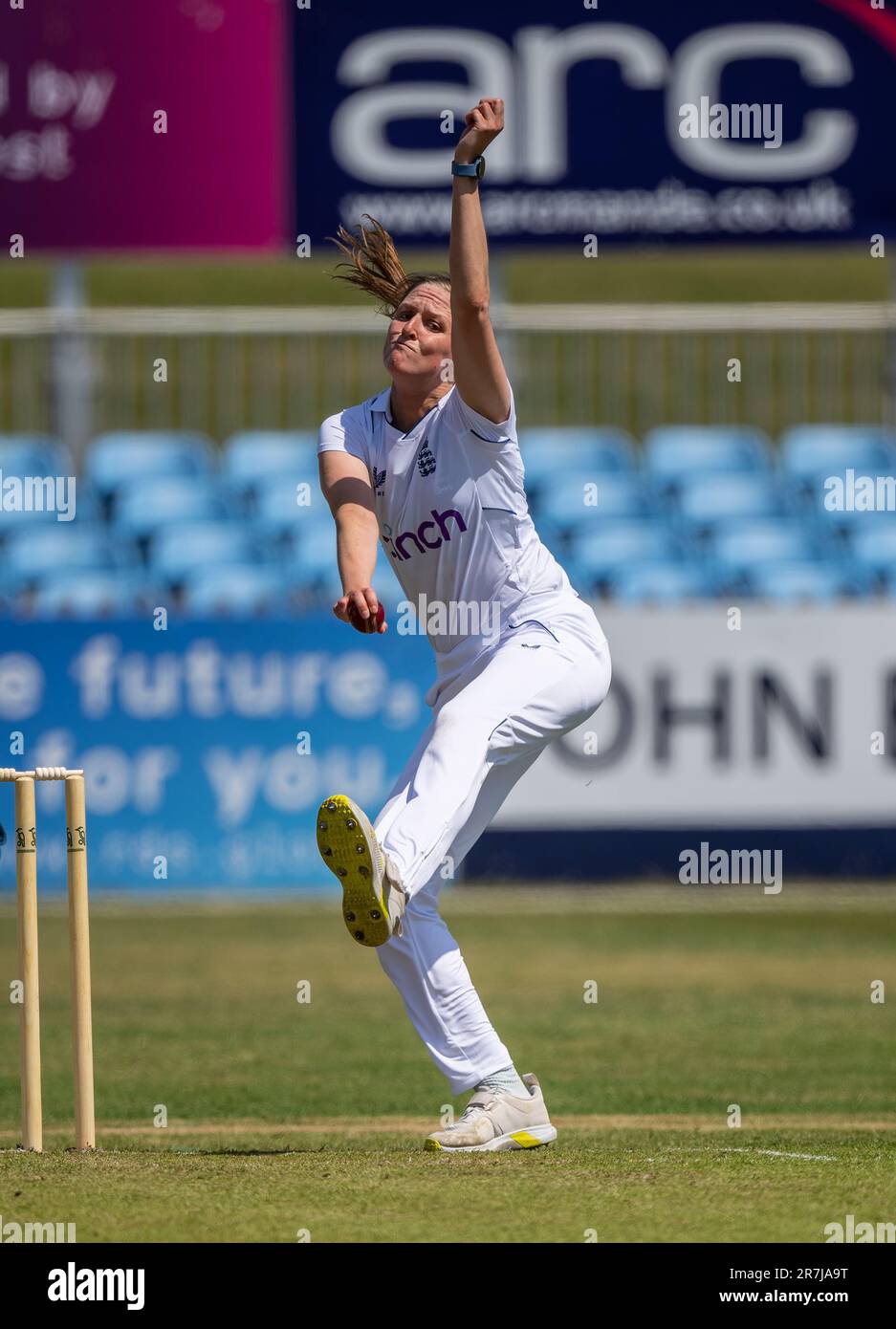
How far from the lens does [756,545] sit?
16.8 metres

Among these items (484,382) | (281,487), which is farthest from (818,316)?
(484,382)

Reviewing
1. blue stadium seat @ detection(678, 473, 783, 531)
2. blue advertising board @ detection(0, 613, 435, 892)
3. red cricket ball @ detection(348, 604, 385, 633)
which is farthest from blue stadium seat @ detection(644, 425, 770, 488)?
red cricket ball @ detection(348, 604, 385, 633)

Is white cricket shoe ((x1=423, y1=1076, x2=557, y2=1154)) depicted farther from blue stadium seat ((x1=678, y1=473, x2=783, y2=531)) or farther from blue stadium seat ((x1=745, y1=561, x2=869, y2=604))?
blue stadium seat ((x1=678, y1=473, x2=783, y2=531))

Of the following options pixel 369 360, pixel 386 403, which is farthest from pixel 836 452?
pixel 386 403

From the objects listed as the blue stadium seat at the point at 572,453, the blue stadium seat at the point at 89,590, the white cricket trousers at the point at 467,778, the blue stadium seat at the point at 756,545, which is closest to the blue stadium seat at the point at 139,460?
the blue stadium seat at the point at 89,590

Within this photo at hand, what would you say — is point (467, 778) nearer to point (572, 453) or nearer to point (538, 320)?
point (538, 320)

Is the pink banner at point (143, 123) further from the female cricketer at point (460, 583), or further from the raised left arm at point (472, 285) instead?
the raised left arm at point (472, 285)

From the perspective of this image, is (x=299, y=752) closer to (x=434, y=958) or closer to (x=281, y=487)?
(x=281, y=487)

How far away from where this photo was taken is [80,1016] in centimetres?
680

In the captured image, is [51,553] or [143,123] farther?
[51,553]

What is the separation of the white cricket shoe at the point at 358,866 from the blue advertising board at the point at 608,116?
10826mm

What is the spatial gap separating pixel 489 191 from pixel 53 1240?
472 inches

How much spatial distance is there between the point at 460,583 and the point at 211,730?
25.5ft

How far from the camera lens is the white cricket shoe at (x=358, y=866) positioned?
19.5 feet
